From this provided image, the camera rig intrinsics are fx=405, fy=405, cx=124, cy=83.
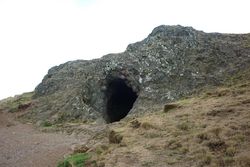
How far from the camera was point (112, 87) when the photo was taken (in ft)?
138

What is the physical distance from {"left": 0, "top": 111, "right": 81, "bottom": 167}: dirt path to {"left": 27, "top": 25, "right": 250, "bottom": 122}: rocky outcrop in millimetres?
5551

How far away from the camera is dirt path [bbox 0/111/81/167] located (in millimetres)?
24797

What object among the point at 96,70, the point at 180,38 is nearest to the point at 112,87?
the point at 96,70

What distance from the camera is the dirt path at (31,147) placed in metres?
24.8

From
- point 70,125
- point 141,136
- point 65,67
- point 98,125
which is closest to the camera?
point 141,136

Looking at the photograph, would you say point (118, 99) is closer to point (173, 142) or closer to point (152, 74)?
point (152, 74)

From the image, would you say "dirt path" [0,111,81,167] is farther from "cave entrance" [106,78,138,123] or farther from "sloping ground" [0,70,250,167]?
"cave entrance" [106,78,138,123]

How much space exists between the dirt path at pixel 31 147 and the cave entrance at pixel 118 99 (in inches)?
324

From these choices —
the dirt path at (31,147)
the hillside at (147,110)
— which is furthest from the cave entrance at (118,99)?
the dirt path at (31,147)

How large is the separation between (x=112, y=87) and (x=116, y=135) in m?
18.8

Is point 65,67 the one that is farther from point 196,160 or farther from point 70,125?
point 196,160

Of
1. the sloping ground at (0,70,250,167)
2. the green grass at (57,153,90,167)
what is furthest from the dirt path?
the green grass at (57,153,90,167)

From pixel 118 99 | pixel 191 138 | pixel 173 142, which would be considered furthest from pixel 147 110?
pixel 191 138

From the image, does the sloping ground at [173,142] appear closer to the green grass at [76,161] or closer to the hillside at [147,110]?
the hillside at [147,110]
